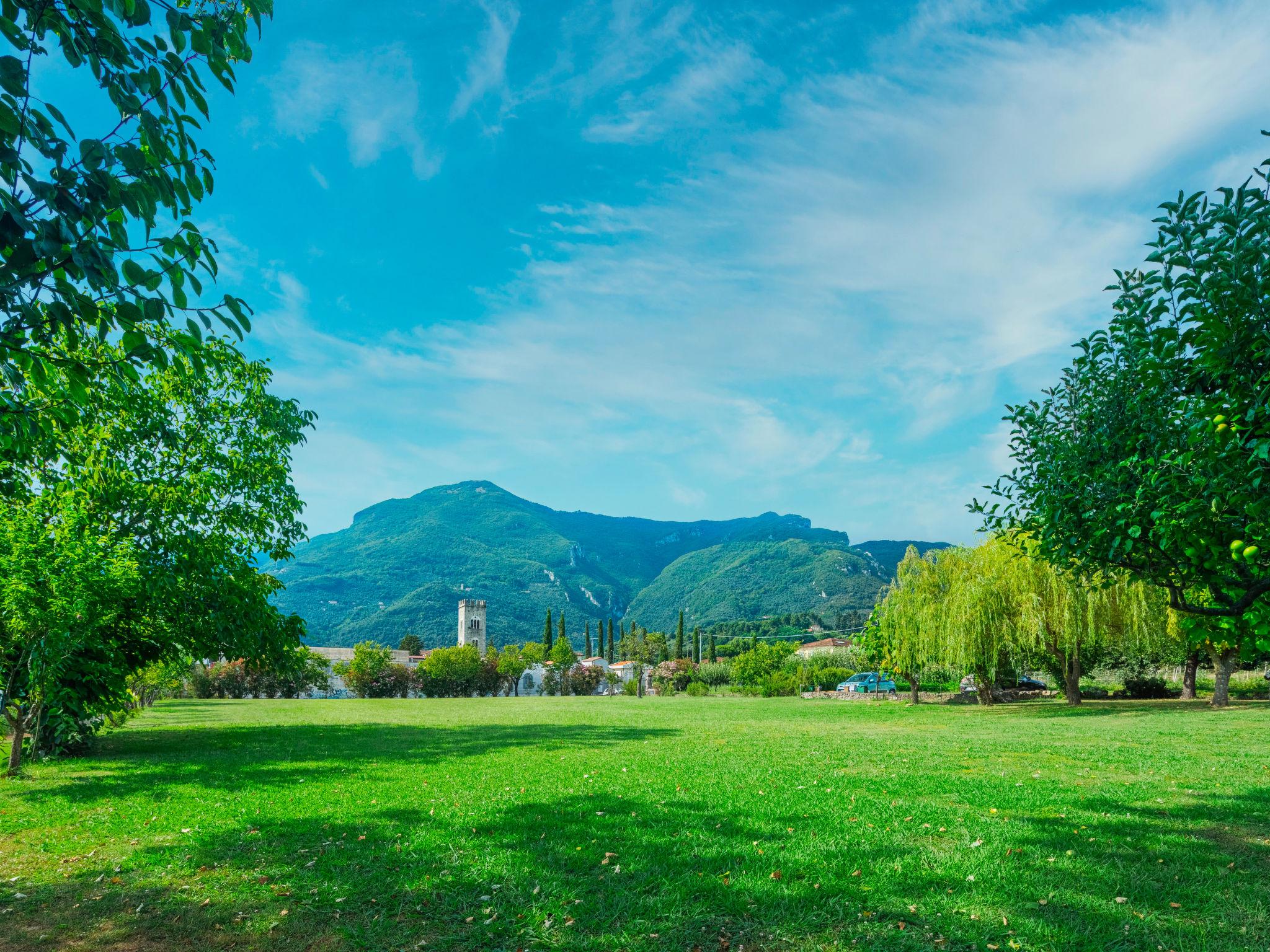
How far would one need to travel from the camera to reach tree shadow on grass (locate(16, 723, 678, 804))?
10453 millimetres

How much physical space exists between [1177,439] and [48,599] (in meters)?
14.3

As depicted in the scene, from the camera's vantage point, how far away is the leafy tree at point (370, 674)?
61.3 meters

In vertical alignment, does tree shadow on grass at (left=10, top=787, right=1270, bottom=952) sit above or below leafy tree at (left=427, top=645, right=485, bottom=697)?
above

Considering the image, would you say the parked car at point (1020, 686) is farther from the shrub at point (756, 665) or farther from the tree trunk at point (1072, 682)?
the shrub at point (756, 665)

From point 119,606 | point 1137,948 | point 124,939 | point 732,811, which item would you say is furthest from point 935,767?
point 119,606

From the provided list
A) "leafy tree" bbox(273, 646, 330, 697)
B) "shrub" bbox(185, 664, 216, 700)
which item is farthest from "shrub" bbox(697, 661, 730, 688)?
"shrub" bbox(185, 664, 216, 700)

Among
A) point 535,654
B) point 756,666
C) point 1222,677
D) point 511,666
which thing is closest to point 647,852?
point 1222,677

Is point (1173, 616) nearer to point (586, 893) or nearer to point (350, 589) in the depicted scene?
point (586, 893)

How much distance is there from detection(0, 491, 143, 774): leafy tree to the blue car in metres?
45.6

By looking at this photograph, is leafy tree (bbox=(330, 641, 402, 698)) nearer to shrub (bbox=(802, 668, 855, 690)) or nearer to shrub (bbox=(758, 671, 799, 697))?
shrub (bbox=(758, 671, 799, 697))

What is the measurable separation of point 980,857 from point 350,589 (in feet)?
667

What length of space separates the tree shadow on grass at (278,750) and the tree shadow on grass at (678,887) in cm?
416

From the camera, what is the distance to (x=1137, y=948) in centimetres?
428

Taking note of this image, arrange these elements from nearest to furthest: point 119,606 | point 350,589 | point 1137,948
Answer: point 1137,948
point 119,606
point 350,589
